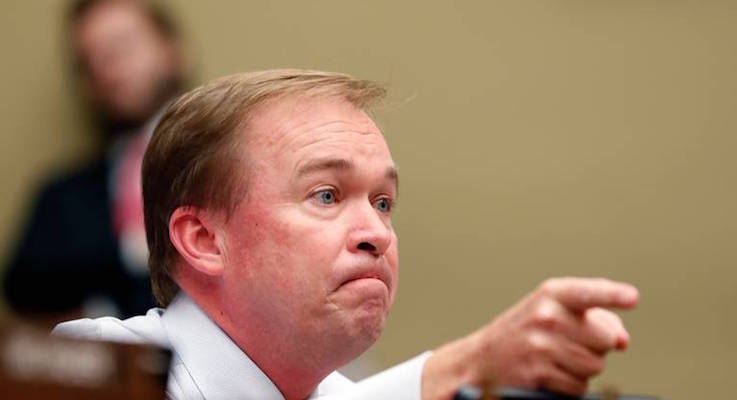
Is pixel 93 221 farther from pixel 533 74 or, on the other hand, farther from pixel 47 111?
pixel 533 74

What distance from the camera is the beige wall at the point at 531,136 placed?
5.62 metres

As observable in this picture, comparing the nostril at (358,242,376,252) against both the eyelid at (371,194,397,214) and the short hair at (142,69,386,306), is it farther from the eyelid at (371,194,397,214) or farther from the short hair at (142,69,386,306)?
the short hair at (142,69,386,306)

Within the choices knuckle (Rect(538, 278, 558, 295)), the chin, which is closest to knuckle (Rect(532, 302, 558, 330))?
knuckle (Rect(538, 278, 558, 295))

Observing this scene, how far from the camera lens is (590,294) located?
5.96 ft

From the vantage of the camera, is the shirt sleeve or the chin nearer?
the shirt sleeve

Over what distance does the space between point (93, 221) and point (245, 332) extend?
2.48m

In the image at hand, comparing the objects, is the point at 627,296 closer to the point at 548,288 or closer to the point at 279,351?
the point at 548,288

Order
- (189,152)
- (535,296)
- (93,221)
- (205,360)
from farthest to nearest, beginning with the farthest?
1. (93,221)
2. (189,152)
3. (205,360)
4. (535,296)

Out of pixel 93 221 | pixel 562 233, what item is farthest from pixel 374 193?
pixel 562 233

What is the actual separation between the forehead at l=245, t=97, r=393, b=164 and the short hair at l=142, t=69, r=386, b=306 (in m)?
0.02

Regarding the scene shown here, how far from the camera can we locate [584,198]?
5703 millimetres

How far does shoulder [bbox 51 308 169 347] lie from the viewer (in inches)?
101

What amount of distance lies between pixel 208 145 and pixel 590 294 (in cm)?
Result: 110

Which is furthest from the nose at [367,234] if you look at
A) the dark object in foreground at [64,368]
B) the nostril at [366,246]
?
the dark object in foreground at [64,368]
